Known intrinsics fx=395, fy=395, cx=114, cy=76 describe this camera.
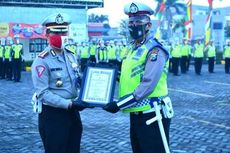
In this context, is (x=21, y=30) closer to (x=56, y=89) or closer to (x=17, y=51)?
(x=17, y=51)

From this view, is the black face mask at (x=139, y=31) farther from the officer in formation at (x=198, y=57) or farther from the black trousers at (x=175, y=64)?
the officer in formation at (x=198, y=57)

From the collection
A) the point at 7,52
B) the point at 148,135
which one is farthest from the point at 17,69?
the point at 148,135

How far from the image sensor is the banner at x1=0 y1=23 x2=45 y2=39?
25938 millimetres

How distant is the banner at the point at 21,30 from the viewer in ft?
85.1

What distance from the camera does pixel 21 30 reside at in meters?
26.5

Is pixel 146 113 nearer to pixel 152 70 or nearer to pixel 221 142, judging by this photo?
pixel 152 70

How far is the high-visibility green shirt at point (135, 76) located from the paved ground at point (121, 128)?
105 inches

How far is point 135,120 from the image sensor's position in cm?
377

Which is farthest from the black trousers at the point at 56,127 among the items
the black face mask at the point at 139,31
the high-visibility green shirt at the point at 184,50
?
the high-visibility green shirt at the point at 184,50

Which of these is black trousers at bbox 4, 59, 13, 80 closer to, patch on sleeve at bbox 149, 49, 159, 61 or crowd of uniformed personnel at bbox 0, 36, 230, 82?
crowd of uniformed personnel at bbox 0, 36, 230, 82

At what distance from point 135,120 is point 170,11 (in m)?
62.0

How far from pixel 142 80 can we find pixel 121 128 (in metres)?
4.46

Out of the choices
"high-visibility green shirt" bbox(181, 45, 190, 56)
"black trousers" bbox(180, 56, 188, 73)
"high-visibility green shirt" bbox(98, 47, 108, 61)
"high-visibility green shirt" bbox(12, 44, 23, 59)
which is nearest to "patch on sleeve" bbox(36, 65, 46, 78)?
"high-visibility green shirt" bbox(12, 44, 23, 59)

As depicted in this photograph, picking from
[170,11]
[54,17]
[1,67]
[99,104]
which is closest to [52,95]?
[99,104]
